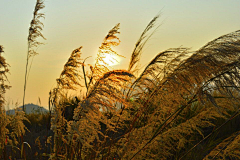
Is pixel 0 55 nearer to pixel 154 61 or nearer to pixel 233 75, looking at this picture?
pixel 154 61

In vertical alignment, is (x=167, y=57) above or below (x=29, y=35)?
below

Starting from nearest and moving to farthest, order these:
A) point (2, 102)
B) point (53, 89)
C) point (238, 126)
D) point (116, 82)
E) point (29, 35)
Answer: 1. point (116, 82)
2. point (53, 89)
3. point (2, 102)
4. point (29, 35)
5. point (238, 126)

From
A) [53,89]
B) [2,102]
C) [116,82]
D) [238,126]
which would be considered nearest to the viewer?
[116,82]

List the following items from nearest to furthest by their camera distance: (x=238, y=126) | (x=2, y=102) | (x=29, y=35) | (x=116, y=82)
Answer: (x=116, y=82), (x=2, y=102), (x=29, y=35), (x=238, y=126)

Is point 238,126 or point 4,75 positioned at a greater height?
point 4,75

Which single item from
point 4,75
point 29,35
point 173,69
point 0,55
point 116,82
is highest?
point 29,35

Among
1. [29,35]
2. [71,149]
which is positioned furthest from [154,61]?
[29,35]

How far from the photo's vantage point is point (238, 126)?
25.2ft

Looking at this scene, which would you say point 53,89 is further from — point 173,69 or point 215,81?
point 215,81

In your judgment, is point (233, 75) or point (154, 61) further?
point (154, 61)

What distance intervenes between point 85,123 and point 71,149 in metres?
1.34

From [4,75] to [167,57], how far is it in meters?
2.59

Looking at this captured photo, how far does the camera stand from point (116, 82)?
248 cm

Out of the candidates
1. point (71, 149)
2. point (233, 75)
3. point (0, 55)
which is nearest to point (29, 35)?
point (0, 55)
